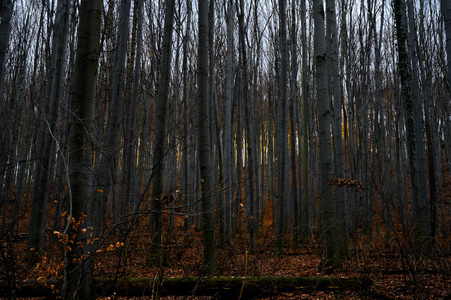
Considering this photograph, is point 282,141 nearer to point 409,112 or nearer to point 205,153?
point 409,112

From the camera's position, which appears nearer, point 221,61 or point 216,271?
point 216,271

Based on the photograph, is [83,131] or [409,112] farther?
[409,112]

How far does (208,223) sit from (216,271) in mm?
641

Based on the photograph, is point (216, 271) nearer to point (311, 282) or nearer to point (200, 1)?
point (311, 282)

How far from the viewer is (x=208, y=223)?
13.2 ft

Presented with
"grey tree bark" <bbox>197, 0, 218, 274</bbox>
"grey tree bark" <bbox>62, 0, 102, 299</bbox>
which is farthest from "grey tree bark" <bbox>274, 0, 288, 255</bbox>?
"grey tree bark" <bbox>62, 0, 102, 299</bbox>

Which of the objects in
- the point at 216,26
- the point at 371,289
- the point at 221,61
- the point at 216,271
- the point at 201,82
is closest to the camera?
the point at 371,289

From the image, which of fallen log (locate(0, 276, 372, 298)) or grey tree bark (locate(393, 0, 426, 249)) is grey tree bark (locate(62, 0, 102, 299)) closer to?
fallen log (locate(0, 276, 372, 298))

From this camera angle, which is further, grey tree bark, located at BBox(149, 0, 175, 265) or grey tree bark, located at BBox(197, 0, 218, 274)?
grey tree bark, located at BBox(149, 0, 175, 265)

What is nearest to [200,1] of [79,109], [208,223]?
[79,109]

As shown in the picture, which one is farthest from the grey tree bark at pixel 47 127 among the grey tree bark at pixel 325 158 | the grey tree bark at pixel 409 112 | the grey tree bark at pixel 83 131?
the grey tree bark at pixel 409 112

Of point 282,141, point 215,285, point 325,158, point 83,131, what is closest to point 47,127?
point 83,131

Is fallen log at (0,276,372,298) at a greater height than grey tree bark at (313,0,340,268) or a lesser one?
lesser

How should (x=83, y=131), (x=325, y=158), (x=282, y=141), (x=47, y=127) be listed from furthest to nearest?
(x=282, y=141), (x=47, y=127), (x=325, y=158), (x=83, y=131)
